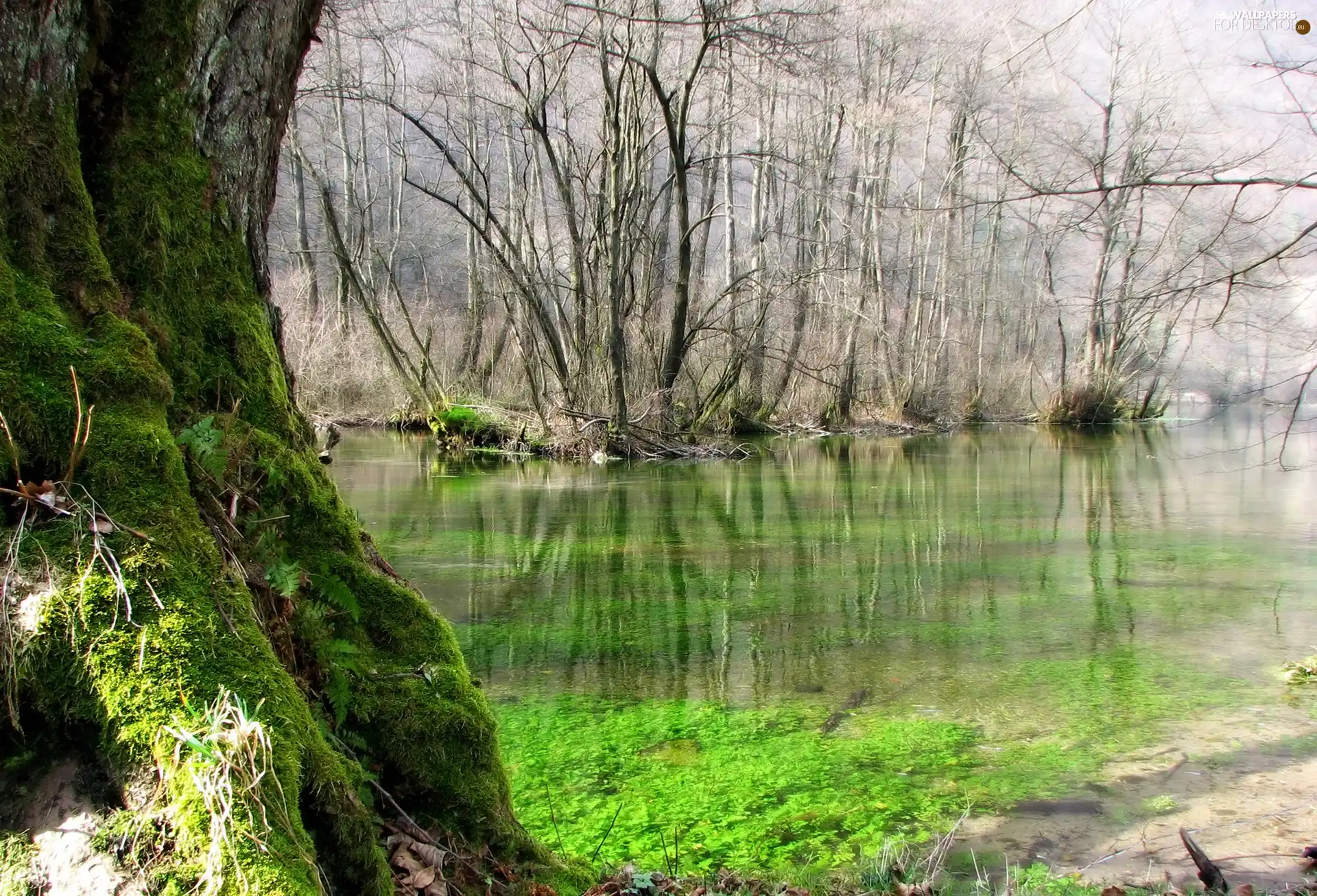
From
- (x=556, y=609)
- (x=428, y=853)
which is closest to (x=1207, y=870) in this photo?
(x=428, y=853)

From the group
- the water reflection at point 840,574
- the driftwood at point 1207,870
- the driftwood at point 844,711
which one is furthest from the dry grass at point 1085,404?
the driftwood at point 1207,870

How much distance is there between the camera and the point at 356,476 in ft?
45.9

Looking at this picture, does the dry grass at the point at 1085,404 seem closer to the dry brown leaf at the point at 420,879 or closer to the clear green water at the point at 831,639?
the clear green water at the point at 831,639

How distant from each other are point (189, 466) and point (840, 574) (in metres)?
5.94

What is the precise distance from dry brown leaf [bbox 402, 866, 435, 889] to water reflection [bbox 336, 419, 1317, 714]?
2706 mm

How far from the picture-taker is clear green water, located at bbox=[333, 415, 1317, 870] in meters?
3.55

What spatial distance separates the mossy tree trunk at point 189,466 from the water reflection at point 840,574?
8.05ft

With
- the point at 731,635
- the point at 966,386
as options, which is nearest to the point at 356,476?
the point at 731,635

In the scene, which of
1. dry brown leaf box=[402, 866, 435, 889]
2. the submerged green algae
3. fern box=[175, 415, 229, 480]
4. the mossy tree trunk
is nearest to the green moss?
the mossy tree trunk

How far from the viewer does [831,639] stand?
5621 mm

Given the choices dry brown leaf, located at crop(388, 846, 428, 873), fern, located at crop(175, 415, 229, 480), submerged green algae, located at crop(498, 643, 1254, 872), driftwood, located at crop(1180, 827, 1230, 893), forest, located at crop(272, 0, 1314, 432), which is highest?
forest, located at crop(272, 0, 1314, 432)

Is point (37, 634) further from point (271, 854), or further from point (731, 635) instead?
point (731, 635)

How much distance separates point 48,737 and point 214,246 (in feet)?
4.61

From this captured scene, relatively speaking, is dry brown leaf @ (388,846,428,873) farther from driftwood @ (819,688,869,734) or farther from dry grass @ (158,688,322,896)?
driftwood @ (819,688,869,734)
